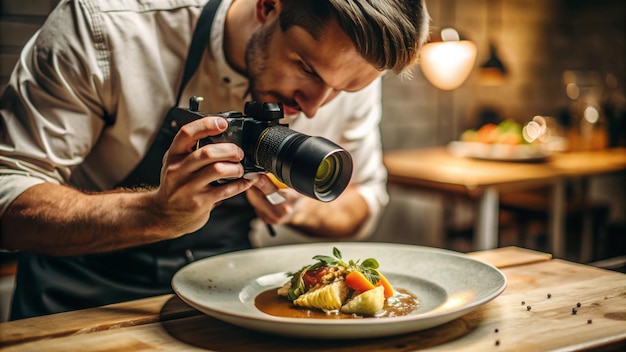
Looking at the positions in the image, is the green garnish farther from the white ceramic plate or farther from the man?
the man

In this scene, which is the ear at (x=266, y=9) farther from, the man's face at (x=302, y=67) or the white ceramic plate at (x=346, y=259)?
the white ceramic plate at (x=346, y=259)

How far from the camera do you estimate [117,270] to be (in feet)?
5.14

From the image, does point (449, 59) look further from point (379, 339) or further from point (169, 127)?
point (379, 339)

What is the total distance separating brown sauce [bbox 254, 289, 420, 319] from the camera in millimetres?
1027

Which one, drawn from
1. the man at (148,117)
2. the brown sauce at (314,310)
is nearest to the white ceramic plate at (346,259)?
the brown sauce at (314,310)

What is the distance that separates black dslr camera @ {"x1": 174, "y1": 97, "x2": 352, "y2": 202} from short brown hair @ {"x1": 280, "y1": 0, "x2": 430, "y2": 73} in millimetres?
236

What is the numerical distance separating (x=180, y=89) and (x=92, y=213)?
40 cm

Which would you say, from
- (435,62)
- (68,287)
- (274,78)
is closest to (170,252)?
(68,287)

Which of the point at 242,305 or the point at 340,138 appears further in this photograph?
the point at 340,138

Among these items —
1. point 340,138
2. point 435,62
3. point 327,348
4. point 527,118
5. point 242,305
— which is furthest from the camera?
point 527,118

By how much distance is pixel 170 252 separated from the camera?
1590mm

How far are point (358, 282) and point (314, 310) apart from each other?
3.4 inches

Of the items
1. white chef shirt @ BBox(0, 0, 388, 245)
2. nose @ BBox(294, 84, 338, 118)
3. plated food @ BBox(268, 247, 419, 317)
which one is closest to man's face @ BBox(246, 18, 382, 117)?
nose @ BBox(294, 84, 338, 118)

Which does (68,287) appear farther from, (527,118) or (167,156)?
(527,118)
